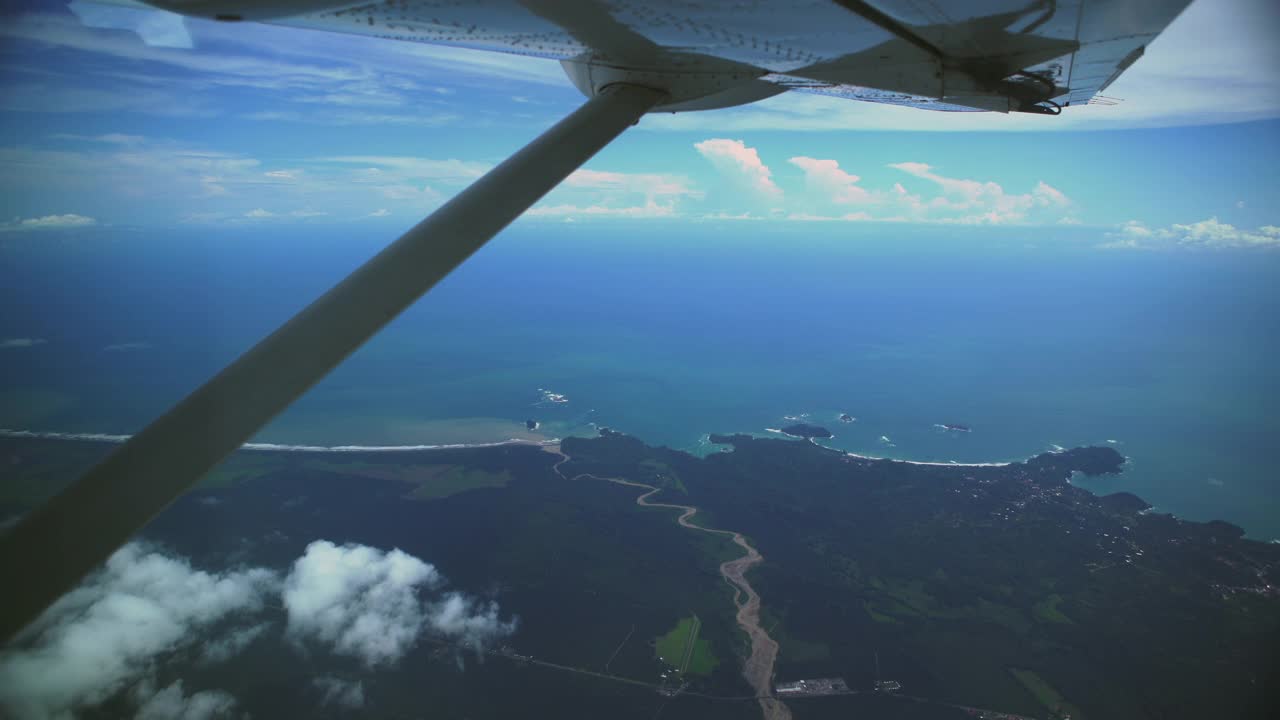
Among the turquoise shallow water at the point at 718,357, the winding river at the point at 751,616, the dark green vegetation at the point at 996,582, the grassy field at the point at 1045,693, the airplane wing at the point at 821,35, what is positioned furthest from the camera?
the turquoise shallow water at the point at 718,357

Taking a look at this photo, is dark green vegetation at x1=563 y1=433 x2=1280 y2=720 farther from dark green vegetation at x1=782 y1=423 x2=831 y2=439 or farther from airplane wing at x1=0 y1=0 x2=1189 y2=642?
airplane wing at x1=0 y1=0 x2=1189 y2=642

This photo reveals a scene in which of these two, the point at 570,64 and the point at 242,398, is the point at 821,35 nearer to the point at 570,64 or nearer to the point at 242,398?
the point at 570,64

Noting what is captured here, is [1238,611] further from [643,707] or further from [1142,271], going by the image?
[1142,271]

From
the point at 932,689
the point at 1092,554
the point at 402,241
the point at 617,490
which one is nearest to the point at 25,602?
the point at 402,241

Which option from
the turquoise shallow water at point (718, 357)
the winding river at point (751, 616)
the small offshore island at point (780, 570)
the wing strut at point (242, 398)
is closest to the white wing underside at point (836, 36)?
the wing strut at point (242, 398)

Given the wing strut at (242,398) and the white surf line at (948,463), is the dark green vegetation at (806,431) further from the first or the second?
the wing strut at (242,398)

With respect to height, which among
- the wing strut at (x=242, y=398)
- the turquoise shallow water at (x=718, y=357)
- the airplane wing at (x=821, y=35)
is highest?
the airplane wing at (x=821, y=35)

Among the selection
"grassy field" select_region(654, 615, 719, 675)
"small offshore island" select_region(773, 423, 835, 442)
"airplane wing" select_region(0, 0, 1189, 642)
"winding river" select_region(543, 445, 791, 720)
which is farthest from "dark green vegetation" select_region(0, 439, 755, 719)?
"airplane wing" select_region(0, 0, 1189, 642)
